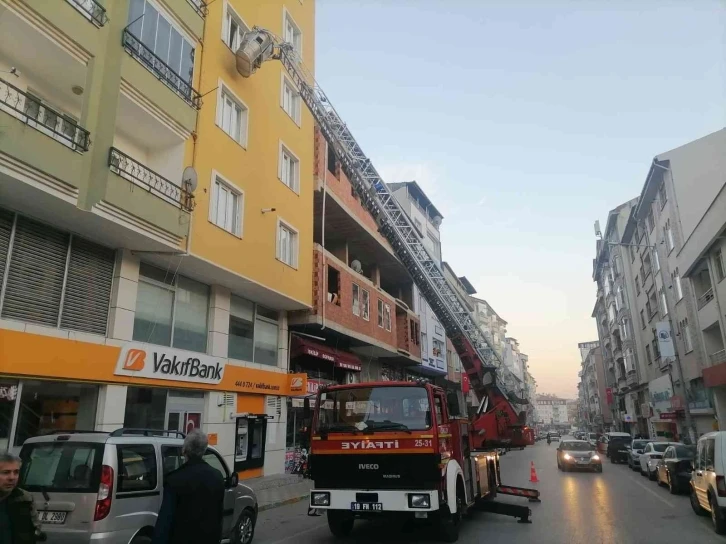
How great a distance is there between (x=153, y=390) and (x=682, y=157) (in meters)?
31.4

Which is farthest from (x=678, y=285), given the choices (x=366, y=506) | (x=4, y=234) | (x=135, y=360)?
(x=4, y=234)

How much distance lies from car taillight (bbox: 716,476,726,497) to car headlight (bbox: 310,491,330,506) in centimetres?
691

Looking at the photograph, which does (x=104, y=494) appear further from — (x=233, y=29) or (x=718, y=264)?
Answer: (x=718, y=264)

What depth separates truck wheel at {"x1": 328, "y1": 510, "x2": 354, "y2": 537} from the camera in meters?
8.85

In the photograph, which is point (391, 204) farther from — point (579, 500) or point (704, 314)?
point (704, 314)

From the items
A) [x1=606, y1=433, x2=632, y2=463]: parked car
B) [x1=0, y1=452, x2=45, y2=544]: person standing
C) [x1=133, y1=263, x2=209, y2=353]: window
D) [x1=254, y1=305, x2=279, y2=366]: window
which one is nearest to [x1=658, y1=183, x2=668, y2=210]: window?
[x1=606, y1=433, x2=632, y2=463]: parked car

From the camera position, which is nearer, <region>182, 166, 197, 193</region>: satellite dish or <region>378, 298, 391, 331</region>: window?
<region>182, 166, 197, 193</region>: satellite dish

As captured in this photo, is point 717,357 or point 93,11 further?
point 717,357

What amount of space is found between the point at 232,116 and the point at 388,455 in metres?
12.9

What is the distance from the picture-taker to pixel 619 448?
30.5m

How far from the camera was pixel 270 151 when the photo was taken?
18953 mm

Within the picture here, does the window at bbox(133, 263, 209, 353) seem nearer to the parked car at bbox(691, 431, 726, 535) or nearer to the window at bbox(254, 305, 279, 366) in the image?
the window at bbox(254, 305, 279, 366)

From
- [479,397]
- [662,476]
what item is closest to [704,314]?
[662,476]

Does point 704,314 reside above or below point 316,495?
above
